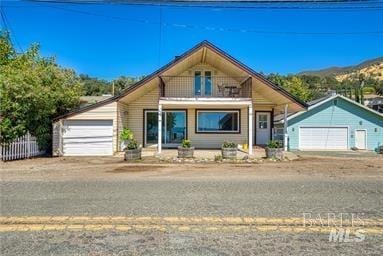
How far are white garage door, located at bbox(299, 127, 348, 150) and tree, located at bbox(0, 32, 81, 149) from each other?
16876 millimetres

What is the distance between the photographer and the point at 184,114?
23.8 meters

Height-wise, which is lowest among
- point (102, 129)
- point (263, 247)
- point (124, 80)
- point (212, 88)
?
point (263, 247)

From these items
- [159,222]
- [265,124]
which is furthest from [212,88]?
[159,222]

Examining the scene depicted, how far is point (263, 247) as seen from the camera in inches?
194

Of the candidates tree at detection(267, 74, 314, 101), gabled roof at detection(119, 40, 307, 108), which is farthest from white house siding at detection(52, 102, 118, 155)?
tree at detection(267, 74, 314, 101)

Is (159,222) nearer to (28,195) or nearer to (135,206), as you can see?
(135,206)

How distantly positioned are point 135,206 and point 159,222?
1.38 meters

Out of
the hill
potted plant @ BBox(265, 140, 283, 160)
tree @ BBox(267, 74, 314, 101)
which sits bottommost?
potted plant @ BBox(265, 140, 283, 160)

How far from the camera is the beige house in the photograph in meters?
21.1

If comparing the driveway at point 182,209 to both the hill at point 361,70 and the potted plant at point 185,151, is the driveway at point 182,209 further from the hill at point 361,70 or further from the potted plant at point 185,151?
the hill at point 361,70

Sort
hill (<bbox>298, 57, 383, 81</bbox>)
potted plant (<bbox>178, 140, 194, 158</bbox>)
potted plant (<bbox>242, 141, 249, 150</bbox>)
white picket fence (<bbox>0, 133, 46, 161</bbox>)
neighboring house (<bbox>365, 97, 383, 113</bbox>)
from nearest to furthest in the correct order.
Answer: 1. white picket fence (<bbox>0, 133, 46, 161</bbox>)
2. potted plant (<bbox>178, 140, 194, 158</bbox>)
3. potted plant (<bbox>242, 141, 249, 150</bbox>)
4. neighboring house (<bbox>365, 97, 383, 113</bbox>)
5. hill (<bbox>298, 57, 383, 81</bbox>)

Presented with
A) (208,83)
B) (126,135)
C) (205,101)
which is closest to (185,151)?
(205,101)

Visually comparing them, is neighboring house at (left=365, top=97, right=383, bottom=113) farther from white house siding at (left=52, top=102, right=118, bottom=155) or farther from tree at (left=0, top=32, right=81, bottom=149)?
tree at (left=0, top=32, right=81, bottom=149)

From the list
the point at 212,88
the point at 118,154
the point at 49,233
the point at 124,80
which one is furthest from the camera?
the point at 124,80
